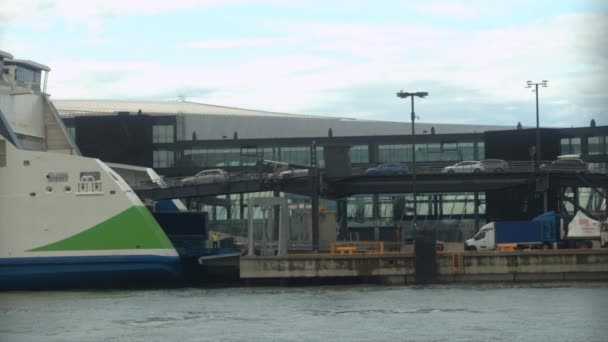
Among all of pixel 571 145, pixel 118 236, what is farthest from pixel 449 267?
pixel 571 145

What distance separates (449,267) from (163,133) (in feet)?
165

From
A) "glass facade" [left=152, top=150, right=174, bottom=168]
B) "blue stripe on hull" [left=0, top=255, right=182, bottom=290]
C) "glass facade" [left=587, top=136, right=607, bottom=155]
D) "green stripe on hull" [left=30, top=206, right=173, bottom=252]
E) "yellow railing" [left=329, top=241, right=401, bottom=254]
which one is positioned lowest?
"blue stripe on hull" [left=0, top=255, right=182, bottom=290]

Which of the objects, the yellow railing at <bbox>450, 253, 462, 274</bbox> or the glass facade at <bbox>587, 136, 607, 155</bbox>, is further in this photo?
the glass facade at <bbox>587, 136, 607, 155</bbox>

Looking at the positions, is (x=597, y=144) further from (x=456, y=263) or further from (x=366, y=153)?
(x=456, y=263)

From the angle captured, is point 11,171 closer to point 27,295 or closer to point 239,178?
point 27,295

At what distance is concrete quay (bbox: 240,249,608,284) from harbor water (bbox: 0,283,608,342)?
44.9 inches

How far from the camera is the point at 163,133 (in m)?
108

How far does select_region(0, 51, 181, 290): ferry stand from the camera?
63.5m

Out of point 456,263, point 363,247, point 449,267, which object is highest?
point 363,247

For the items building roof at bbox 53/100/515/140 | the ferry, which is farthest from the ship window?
building roof at bbox 53/100/515/140

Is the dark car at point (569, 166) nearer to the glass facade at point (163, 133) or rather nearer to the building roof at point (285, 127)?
the glass facade at point (163, 133)

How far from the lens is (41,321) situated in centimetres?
4875

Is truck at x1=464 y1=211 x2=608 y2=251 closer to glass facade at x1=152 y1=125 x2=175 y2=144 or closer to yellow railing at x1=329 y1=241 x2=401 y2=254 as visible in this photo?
yellow railing at x1=329 y1=241 x2=401 y2=254

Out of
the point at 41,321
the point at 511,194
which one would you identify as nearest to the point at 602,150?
the point at 511,194
